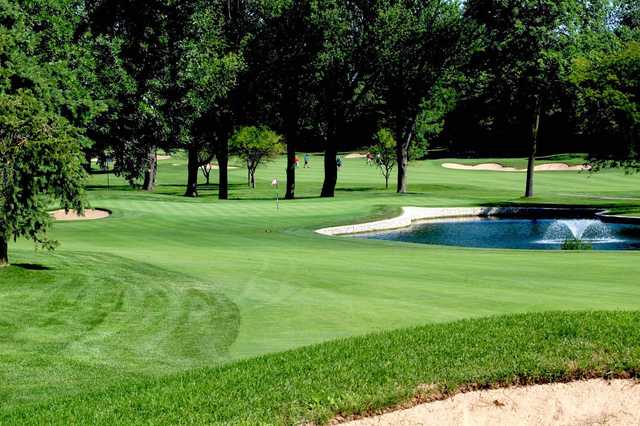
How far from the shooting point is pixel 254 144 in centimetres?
7662

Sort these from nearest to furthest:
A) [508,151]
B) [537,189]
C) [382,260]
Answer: [382,260], [537,189], [508,151]

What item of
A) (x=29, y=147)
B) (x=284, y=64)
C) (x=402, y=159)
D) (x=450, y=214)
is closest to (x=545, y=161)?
(x=402, y=159)

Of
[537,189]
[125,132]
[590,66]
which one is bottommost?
[537,189]

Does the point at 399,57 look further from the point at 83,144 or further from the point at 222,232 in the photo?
the point at 83,144

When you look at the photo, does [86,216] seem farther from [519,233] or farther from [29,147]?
[29,147]

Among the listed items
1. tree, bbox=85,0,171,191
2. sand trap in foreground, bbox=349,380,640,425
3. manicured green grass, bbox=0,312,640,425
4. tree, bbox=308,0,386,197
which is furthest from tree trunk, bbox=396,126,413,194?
sand trap in foreground, bbox=349,380,640,425

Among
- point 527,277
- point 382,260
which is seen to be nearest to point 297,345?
point 527,277

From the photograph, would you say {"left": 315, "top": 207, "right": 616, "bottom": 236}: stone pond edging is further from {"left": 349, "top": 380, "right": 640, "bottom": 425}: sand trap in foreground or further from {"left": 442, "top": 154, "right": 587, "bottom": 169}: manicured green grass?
{"left": 442, "top": 154, "right": 587, "bottom": 169}: manicured green grass

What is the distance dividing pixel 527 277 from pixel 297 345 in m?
9.00

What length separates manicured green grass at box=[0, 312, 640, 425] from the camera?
8602 mm

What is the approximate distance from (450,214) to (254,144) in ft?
101

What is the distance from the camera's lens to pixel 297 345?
12250 mm

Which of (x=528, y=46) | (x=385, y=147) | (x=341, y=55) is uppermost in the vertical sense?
(x=528, y=46)

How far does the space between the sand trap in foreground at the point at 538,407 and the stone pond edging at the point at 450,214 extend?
91.0 ft
